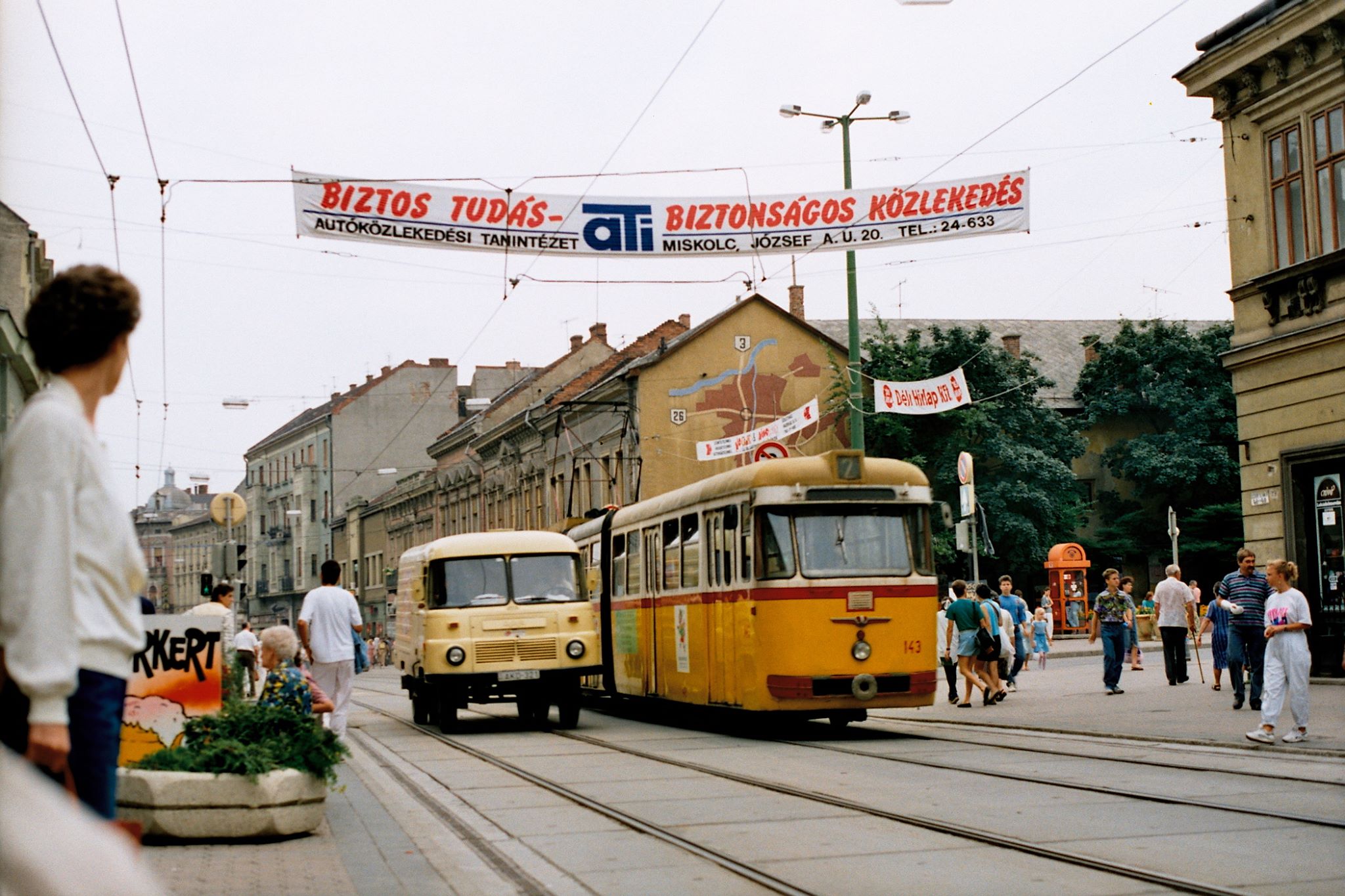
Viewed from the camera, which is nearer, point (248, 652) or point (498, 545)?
point (498, 545)

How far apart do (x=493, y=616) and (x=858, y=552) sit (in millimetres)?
5345

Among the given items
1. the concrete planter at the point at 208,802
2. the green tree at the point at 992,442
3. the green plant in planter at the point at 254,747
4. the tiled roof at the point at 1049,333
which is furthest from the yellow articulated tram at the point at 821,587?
the tiled roof at the point at 1049,333

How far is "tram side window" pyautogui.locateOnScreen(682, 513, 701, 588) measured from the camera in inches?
761

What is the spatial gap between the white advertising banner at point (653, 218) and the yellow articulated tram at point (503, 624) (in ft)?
16.3

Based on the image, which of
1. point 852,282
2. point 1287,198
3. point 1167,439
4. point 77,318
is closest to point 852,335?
point 852,282

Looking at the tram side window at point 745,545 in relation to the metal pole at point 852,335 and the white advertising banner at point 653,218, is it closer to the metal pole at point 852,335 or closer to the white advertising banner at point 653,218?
the white advertising banner at point 653,218

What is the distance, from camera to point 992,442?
6034 cm

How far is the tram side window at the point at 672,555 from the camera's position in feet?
66.3

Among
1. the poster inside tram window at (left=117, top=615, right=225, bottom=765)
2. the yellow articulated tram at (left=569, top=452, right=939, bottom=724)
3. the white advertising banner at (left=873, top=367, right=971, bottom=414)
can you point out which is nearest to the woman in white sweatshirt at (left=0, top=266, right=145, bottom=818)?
the poster inside tram window at (left=117, top=615, right=225, bottom=765)

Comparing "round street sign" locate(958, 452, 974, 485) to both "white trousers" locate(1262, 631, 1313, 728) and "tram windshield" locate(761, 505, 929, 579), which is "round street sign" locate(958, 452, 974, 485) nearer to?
"tram windshield" locate(761, 505, 929, 579)

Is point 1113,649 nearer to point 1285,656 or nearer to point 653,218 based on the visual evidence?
point 1285,656

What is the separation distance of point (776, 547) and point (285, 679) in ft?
25.0

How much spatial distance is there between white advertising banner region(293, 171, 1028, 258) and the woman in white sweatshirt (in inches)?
517

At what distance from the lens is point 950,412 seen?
59.5 m
